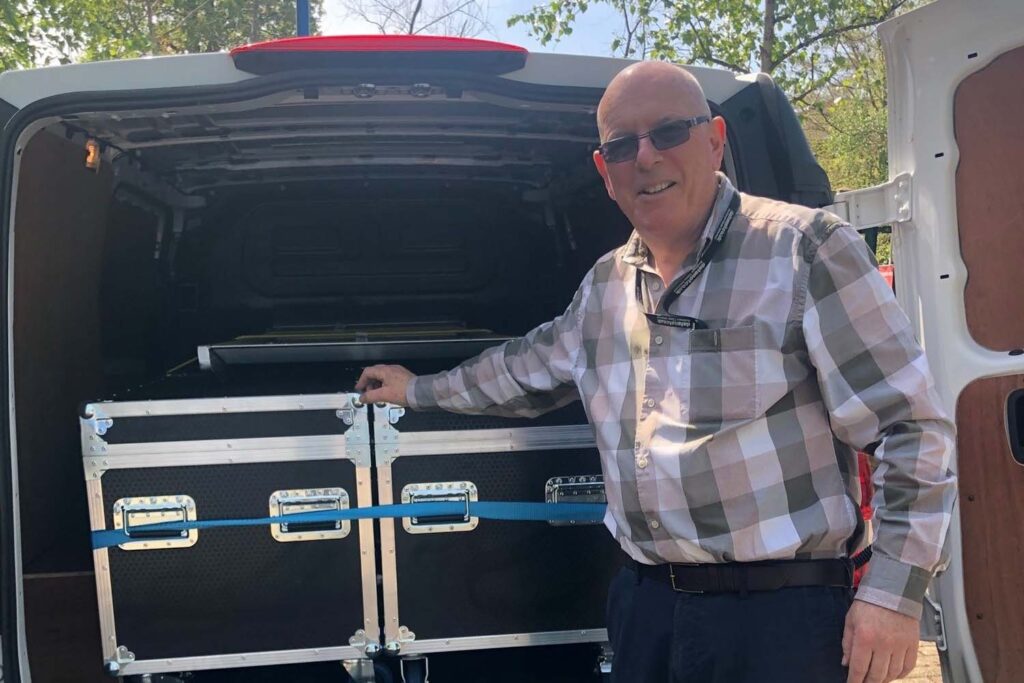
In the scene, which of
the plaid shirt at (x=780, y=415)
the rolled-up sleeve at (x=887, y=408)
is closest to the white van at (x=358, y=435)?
the plaid shirt at (x=780, y=415)

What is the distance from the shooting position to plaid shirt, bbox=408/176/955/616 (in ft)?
4.29

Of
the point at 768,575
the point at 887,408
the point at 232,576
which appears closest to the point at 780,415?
the point at 887,408

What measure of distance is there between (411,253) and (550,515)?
156 centimetres

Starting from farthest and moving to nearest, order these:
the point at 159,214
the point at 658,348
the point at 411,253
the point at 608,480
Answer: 1. the point at 411,253
2. the point at 159,214
3. the point at 608,480
4. the point at 658,348

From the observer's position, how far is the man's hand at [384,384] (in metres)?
1.93

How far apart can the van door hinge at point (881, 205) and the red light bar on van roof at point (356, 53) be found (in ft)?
3.26

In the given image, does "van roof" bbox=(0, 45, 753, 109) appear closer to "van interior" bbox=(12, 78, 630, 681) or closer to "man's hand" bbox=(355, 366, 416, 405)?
"van interior" bbox=(12, 78, 630, 681)

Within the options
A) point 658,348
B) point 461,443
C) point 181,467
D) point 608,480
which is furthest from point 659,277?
point 181,467

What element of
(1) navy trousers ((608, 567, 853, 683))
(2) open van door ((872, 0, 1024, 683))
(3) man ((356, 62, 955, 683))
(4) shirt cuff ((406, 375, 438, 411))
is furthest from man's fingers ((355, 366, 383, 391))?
(2) open van door ((872, 0, 1024, 683))

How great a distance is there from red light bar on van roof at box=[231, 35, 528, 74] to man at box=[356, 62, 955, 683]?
439 millimetres

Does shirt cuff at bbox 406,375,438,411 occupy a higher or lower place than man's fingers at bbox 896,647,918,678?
higher

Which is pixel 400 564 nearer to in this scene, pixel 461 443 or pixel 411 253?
pixel 461 443

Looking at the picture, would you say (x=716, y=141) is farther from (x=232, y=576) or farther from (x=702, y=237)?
(x=232, y=576)

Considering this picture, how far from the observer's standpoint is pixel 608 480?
1.62 meters
